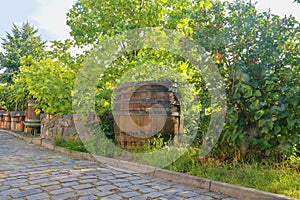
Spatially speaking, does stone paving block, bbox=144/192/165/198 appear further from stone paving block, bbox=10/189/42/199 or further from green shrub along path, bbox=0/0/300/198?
stone paving block, bbox=10/189/42/199

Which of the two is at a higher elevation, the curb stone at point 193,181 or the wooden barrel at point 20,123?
the wooden barrel at point 20,123

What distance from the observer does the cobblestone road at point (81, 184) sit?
246 centimetres

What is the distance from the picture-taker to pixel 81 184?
2812 millimetres

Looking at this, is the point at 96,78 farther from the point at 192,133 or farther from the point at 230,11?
the point at 230,11

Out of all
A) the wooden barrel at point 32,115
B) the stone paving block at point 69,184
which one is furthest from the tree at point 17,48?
the stone paving block at point 69,184

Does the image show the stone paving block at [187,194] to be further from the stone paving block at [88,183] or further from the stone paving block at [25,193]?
the stone paving block at [25,193]

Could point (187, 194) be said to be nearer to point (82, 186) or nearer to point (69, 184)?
point (82, 186)

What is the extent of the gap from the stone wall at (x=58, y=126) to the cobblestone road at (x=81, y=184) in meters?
1.76

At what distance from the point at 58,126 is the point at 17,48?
632 inches

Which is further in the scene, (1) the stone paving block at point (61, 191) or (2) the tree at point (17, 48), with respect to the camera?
(2) the tree at point (17, 48)

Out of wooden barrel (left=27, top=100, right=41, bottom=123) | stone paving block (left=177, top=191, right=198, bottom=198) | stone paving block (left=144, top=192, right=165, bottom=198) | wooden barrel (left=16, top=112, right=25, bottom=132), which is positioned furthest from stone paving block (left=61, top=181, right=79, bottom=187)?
wooden barrel (left=16, top=112, right=25, bottom=132)

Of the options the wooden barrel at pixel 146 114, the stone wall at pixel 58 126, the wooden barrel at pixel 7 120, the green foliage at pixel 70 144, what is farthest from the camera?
the wooden barrel at pixel 7 120

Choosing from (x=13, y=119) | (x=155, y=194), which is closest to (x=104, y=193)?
(x=155, y=194)

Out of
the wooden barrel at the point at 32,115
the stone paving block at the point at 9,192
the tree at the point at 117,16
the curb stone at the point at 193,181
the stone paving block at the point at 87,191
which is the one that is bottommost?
the stone paving block at the point at 9,192
